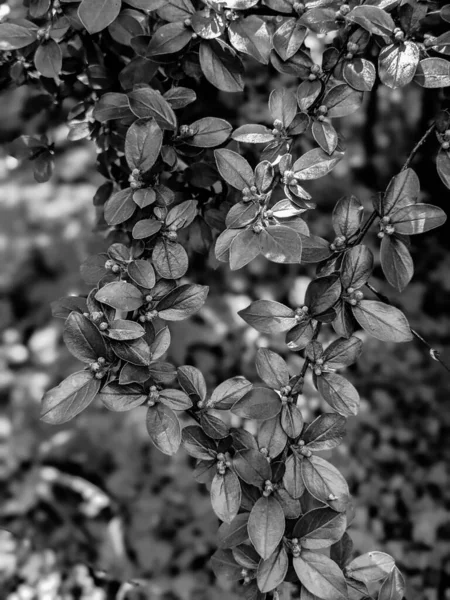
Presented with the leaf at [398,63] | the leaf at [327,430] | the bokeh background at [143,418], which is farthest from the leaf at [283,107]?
the bokeh background at [143,418]

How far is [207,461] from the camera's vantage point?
0.91 m

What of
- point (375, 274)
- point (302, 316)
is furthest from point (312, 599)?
point (375, 274)

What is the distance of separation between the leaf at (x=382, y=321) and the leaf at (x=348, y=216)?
4.8 inches

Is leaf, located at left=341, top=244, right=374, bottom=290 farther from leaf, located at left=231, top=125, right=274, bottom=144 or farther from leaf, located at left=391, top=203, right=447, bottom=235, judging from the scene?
leaf, located at left=231, top=125, right=274, bottom=144

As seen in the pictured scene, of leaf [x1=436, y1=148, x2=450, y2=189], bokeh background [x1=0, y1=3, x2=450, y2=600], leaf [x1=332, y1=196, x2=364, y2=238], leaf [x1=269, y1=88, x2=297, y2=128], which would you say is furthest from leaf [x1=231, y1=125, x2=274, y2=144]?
bokeh background [x1=0, y1=3, x2=450, y2=600]

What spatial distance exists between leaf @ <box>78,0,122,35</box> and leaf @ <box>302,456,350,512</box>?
72cm

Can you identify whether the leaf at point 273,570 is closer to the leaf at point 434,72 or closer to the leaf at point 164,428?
the leaf at point 164,428

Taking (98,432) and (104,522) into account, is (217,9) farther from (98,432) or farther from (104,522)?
(104,522)

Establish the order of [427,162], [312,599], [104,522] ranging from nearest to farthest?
1. [312,599]
2. [104,522]
3. [427,162]

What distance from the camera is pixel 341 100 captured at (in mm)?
943

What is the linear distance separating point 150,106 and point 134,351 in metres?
0.39

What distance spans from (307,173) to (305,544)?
567mm

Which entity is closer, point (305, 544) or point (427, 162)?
point (305, 544)

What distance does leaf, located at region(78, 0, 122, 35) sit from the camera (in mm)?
866
